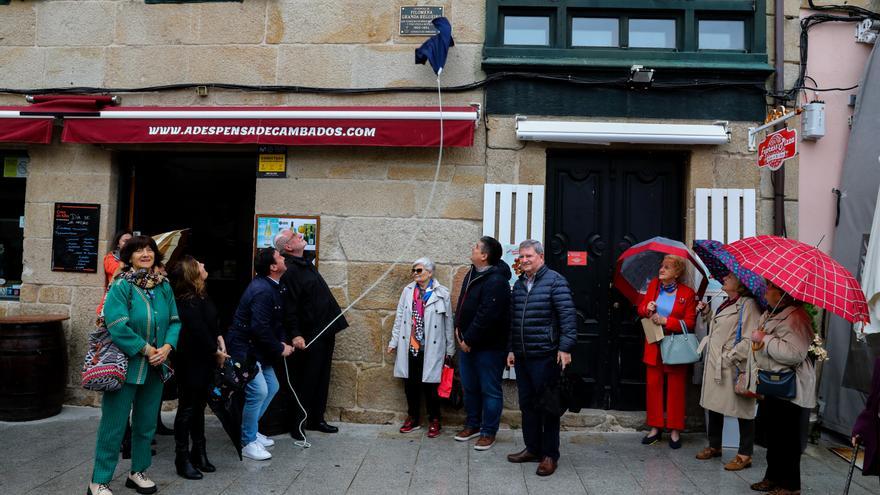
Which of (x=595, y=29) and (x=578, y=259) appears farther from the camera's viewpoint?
(x=595, y=29)

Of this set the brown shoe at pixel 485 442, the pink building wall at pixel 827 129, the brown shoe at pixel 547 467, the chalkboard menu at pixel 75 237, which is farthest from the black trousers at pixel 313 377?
the pink building wall at pixel 827 129

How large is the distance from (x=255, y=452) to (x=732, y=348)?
396 cm

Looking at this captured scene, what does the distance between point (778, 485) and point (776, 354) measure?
96cm

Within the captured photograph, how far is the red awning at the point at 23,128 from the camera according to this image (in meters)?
6.45

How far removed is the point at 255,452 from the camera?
5.19 meters

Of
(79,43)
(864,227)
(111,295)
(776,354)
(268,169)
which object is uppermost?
(79,43)

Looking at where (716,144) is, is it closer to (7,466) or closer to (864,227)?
(864,227)

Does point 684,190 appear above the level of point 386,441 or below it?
above

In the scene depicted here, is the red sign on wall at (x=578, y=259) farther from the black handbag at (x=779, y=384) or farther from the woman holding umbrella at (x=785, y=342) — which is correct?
the black handbag at (x=779, y=384)

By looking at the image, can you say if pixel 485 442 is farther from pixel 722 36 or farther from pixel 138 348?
pixel 722 36

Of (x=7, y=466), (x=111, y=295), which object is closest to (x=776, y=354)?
(x=111, y=295)

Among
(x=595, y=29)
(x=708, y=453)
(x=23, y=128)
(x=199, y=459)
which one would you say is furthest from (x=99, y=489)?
(x=595, y=29)

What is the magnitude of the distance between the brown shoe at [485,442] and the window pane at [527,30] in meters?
3.88

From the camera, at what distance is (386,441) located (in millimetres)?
5773
